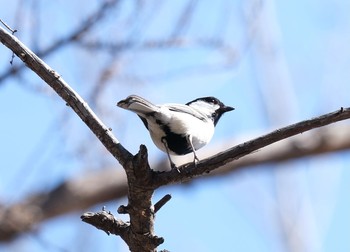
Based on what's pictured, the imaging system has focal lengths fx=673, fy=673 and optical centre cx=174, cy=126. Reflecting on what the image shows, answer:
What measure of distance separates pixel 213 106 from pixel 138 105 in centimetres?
126

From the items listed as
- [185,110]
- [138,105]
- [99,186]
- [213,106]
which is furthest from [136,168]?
[99,186]

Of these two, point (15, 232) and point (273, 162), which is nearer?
point (15, 232)

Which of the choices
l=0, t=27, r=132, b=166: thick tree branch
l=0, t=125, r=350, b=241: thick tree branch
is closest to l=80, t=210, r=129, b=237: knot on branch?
l=0, t=27, r=132, b=166: thick tree branch

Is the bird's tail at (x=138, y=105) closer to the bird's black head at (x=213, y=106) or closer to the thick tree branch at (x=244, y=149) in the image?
the thick tree branch at (x=244, y=149)

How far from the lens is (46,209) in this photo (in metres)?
4.77

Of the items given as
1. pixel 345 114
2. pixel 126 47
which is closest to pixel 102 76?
pixel 126 47

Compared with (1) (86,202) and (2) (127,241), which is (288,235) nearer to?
(1) (86,202)

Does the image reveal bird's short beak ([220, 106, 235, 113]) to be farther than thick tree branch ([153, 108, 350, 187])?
Yes

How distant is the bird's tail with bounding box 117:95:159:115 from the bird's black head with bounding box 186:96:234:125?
965 millimetres

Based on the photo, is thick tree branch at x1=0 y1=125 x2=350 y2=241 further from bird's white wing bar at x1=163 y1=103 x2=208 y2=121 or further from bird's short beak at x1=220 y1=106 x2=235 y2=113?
bird's white wing bar at x1=163 y1=103 x2=208 y2=121

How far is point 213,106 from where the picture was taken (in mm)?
4020

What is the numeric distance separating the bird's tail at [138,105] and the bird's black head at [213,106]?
3.17 ft

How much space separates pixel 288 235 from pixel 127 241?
3661mm

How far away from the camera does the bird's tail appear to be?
8.58 ft
